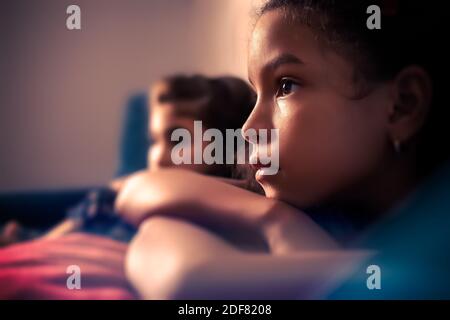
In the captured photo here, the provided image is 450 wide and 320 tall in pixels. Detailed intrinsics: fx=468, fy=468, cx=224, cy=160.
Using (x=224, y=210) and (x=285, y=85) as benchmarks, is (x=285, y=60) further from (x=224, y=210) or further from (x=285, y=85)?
(x=224, y=210)

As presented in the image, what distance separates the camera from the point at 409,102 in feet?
1.49

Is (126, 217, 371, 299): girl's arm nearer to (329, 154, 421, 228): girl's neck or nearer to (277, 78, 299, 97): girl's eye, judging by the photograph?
(329, 154, 421, 228): girl's neck

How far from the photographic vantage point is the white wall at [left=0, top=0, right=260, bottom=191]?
1.65 ft

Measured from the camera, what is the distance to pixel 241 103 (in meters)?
0.48

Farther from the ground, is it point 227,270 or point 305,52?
point 305,52

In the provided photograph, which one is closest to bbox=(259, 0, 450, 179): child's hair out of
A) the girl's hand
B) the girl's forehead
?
the girl's forehead

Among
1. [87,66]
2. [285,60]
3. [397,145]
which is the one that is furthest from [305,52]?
[87,66]

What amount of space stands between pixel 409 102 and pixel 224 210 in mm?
210

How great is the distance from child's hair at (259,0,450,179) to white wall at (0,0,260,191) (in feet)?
0.26

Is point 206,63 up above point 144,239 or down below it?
above

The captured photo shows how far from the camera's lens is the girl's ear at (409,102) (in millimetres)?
450
